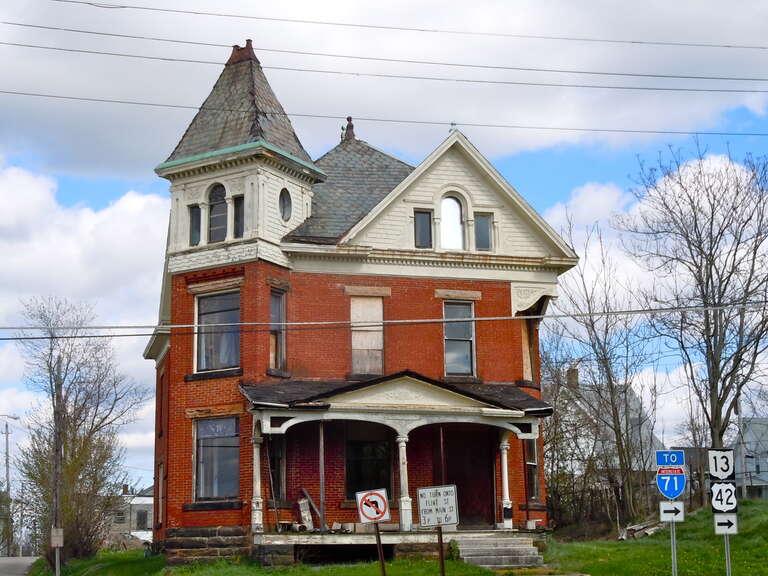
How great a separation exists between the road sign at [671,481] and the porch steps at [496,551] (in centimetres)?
679

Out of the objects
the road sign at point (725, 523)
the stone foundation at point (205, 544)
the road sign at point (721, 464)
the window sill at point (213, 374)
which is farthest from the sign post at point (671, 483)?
the window sill at point (213, 374)

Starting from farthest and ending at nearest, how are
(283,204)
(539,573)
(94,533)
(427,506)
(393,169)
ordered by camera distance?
(94,533) → (393,169) → (283,204) → (539,573) → (427,506)

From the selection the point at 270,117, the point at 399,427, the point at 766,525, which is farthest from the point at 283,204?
the point at 766,525

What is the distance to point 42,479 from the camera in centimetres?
5081

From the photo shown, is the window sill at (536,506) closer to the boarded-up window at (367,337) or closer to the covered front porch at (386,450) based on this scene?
the covered front porch at (386,450)

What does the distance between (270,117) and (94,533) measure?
26.9 m

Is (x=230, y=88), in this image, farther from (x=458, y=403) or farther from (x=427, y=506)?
(x=427, y=506)

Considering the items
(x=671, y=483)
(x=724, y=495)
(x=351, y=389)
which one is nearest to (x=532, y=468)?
(x=351, y=389)

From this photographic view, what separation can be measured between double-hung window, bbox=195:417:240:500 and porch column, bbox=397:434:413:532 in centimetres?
411

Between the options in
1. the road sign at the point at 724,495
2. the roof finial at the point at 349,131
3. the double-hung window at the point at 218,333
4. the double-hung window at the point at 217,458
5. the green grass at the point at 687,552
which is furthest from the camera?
the roof finial at the point at 349,131

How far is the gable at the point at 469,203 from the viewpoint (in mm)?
30156

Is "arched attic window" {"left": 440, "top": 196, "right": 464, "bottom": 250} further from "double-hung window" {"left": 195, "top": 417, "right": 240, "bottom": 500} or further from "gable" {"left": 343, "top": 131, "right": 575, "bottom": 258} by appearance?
"double-hung window" {"left": 195, "top": 417, "right": 240, "bottom": 500}

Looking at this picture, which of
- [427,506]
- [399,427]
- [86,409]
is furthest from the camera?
[86,409]

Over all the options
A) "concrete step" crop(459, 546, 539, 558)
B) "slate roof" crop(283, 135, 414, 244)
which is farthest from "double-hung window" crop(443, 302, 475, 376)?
"concrete step" crop(459, 546, 539, 558)
